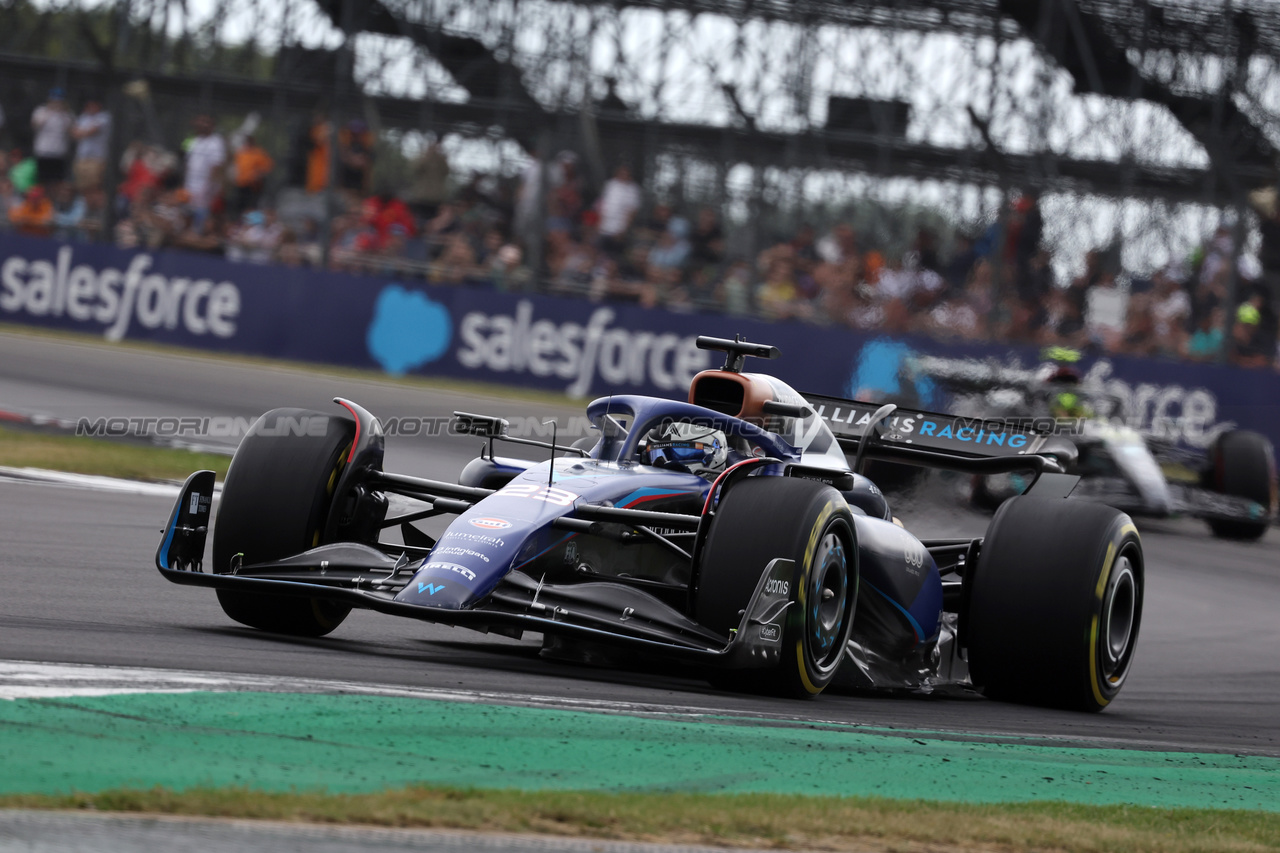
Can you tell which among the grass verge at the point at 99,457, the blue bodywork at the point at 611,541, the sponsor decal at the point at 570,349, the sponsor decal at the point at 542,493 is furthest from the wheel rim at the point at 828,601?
the sponsor decal at the point at 570,349

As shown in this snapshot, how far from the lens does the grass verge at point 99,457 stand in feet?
40.1

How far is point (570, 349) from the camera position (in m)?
20.8

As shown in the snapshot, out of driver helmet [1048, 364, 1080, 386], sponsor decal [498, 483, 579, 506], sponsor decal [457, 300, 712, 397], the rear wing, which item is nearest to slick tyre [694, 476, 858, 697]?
sponsor decal [498, 483, 579, 506]

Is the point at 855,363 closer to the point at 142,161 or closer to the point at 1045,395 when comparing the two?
the point at 1045,395

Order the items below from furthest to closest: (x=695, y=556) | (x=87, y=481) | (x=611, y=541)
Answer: (x=87, y=481)
(x=611, y=541)
(x=695, y=556)

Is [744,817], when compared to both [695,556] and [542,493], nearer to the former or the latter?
[695,556]

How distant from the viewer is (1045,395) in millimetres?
15391

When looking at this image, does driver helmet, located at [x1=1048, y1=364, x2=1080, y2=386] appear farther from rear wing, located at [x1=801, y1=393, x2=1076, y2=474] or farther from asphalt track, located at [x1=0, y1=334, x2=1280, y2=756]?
rear wing, located at [x1=801, y1=393, x2=1076, y2=474]

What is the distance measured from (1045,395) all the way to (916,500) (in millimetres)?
7176

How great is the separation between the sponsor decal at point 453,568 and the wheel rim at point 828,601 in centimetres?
126

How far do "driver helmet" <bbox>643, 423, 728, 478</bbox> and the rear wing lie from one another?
1.30 meters

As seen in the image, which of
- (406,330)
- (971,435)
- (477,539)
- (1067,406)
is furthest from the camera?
(406,330)

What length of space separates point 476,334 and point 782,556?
15.3m

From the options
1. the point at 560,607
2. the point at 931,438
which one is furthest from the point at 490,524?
the point at 931,438
